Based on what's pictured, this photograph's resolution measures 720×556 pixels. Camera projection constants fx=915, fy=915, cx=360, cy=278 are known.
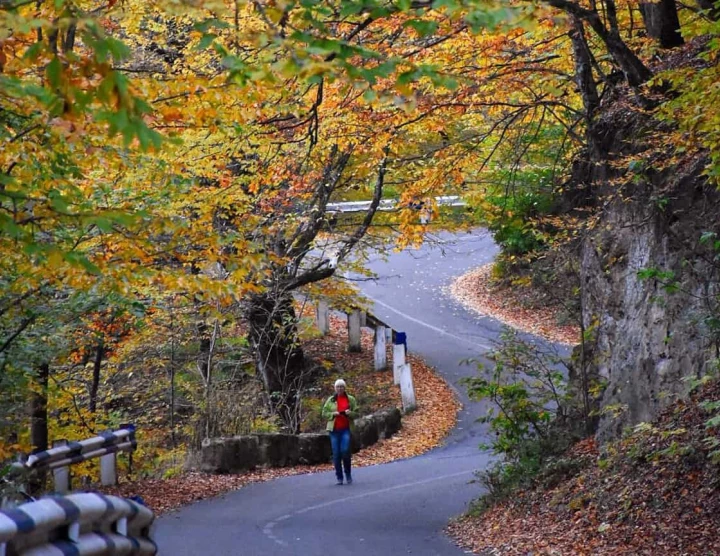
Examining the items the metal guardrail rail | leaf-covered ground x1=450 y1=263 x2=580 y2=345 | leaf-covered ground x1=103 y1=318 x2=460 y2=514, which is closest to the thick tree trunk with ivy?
the metal guardrail rail

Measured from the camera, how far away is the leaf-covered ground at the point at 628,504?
825cm

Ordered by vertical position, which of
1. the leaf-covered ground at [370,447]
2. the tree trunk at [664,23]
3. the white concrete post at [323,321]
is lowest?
the leaf-covered ground at [370,447]

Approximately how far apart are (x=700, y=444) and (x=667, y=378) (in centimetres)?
223

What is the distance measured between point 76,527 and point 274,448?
14.1m

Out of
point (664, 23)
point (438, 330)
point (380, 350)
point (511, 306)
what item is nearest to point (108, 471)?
point (664, 23)

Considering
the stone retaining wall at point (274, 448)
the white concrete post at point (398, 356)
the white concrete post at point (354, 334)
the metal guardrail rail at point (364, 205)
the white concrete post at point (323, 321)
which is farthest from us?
the white concrete post at point (323, 321)

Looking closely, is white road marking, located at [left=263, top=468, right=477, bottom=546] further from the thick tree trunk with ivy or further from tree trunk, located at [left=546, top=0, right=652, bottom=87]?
tree trunk, located at [left=546, top=0, right=652, bottom=87]

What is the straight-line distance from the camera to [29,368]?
36.6 feet

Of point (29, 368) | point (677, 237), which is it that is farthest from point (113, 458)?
point (677, 237)

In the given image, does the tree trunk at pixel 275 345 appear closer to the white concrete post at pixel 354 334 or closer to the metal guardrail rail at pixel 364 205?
the metal guardrail rail at pixel 364 205

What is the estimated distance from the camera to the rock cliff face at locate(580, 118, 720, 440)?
10797mm

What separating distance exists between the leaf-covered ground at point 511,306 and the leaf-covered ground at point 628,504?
48.0 feet

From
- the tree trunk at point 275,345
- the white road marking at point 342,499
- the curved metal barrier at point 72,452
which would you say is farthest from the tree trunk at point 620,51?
the tree trunk at point 275,345

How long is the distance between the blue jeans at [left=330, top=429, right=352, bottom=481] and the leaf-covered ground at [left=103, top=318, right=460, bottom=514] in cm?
184
